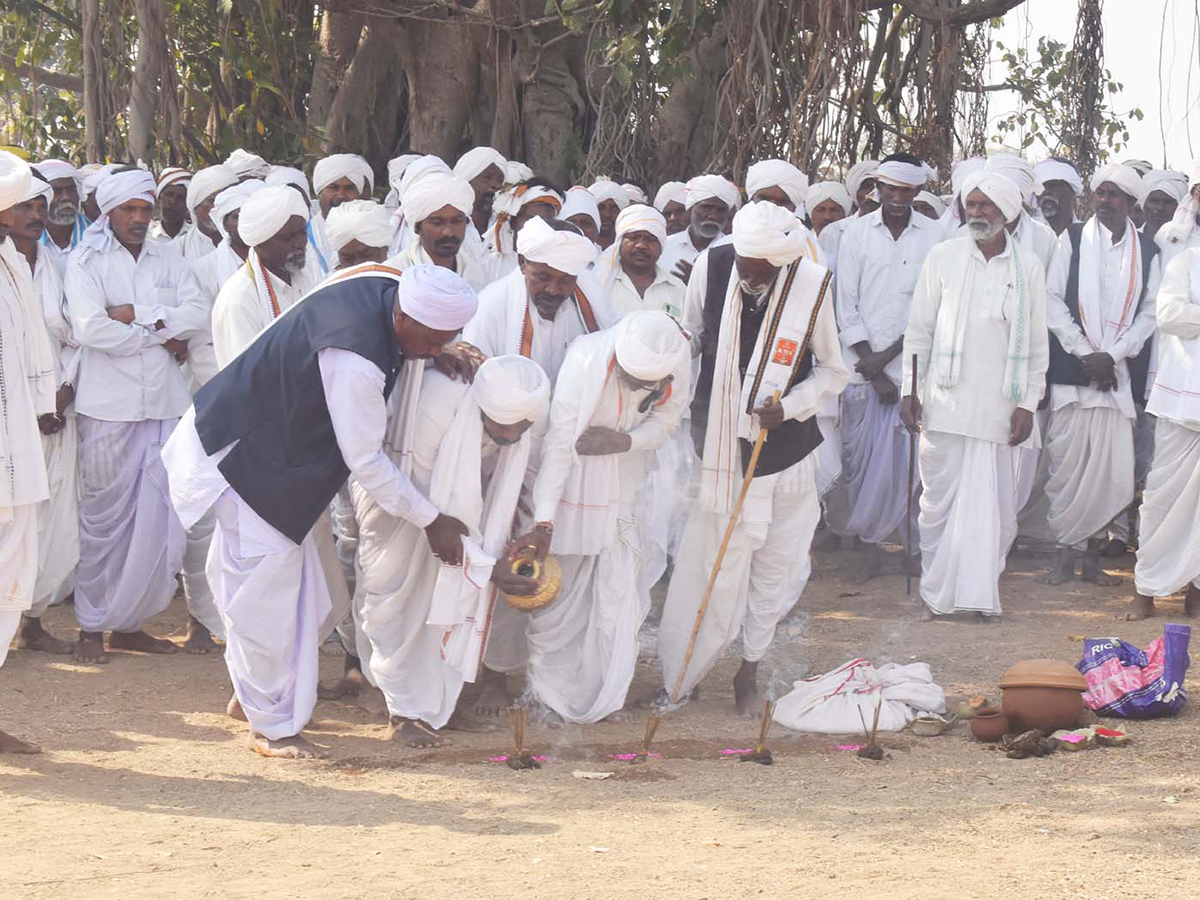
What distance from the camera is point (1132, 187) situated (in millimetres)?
9164

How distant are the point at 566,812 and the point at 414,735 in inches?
40.6

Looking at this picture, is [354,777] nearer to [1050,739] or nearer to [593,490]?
[593,490]

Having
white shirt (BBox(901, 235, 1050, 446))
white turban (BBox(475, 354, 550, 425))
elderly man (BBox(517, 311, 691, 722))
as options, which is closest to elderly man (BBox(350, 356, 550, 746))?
white turban (BBox(475, 354, 550, 425))

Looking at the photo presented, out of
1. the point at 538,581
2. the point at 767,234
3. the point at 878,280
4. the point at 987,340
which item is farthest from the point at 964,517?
the point at 538,581

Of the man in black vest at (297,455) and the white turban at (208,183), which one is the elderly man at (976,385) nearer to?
the man in black vest at (297,455)

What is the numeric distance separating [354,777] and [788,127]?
6791mm

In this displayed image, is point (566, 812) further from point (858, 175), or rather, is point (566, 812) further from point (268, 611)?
point (858, 175)

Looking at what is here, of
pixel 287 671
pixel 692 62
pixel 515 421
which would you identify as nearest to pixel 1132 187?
pixel 692 62

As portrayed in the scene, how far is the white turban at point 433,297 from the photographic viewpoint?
216 inches

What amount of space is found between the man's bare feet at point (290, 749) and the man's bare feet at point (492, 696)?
2.61ft

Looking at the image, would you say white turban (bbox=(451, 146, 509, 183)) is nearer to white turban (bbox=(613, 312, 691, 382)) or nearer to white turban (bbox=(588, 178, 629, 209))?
white turban (bbox=(588, 178, 629, 209))

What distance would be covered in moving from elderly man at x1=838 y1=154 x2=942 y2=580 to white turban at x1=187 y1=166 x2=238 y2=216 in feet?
11.2

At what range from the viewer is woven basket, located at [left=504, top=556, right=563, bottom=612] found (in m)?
6.00

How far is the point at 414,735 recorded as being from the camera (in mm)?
6059
